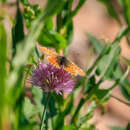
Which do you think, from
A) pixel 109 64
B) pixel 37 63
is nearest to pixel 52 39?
pixel 37 63

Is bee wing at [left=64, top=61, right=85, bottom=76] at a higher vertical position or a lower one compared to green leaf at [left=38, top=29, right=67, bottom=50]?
lower

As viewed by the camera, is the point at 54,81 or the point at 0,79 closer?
the point at 0,79

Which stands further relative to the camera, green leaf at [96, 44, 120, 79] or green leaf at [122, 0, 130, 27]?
green leaf at [96, 44, 120, 79]

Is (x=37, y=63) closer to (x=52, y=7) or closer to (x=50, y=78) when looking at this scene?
(x=50, y=78)

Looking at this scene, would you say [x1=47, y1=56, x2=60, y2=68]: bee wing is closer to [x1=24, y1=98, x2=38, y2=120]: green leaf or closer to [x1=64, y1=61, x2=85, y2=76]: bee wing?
[x1=64, y1=61, x2=85, y2=76]: bee wing

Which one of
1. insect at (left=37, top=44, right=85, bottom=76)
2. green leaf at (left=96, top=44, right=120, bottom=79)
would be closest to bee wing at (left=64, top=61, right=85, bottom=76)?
insect at (left=37, top=44, right=85, bottom=76)

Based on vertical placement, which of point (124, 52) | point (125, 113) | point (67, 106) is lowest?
point (125, 113)

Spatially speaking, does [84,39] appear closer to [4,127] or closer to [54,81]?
[54,81]

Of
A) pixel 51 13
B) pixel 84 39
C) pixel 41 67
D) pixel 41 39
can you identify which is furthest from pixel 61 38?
pixel 84 39

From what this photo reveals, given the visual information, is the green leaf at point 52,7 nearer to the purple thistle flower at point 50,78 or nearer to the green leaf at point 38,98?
the purple thistle flower at point 50,78
